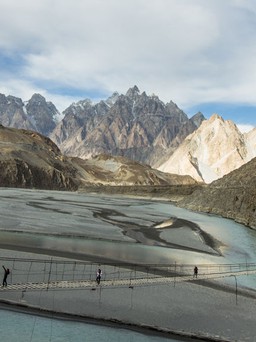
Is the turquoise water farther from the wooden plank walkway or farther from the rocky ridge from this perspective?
the rocky ridge

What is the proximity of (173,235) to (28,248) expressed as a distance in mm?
29127

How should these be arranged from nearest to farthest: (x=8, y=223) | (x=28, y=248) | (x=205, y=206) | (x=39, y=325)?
1. (x=39, y=325)
2. (x=28, y=248)
3. (x=8, y=223)
4. (x=205, y=206)

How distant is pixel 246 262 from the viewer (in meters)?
50.8

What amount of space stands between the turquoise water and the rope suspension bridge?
4.46 meters

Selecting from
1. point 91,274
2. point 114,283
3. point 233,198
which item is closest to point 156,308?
point 114,283

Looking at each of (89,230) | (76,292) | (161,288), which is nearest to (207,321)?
(161,288)

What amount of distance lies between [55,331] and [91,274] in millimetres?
12628

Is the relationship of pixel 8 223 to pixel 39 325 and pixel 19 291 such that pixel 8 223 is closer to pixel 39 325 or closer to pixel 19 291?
pixel 19 291

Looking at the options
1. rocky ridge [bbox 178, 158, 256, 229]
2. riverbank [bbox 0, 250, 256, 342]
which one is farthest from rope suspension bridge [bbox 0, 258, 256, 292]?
rocky ridge [bbox 178, 158, 256, 229]

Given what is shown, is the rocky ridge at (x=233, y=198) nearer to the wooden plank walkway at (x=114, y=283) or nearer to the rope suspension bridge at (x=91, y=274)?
the rope suspension bridge at (x=91, y=274)

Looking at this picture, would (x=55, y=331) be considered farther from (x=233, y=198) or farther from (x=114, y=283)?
(x=233, y=198)

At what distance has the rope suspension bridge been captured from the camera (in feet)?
110

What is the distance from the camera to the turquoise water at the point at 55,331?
24.4 meters

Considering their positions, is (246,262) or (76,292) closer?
(76,292)
